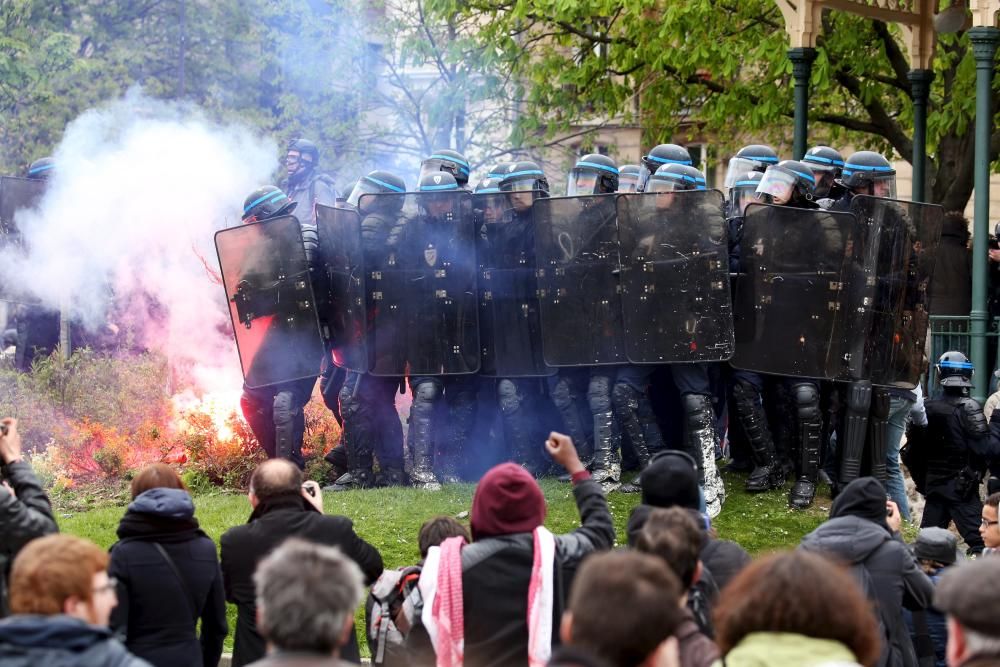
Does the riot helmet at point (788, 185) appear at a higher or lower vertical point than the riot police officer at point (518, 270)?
higher

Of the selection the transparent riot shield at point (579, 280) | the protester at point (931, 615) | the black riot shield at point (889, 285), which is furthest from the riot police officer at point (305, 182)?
the protester at point (931, 615)

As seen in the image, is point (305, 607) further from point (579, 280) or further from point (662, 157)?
point (662, 157)

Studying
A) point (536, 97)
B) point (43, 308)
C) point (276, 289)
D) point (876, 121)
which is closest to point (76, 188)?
point (43, 308)

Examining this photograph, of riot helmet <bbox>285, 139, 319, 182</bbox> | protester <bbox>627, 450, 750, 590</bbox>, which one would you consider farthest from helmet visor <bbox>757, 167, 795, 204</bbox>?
Result: protester <bbox>627, 450, 750, 590</bbox>

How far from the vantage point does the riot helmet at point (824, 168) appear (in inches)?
385

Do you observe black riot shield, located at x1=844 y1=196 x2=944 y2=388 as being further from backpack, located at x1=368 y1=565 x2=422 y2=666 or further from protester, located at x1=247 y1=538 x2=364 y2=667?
protester, located at x1=247 y1=538 x2=364 y2=667

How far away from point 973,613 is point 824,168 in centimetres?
695

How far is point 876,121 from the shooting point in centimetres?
1789

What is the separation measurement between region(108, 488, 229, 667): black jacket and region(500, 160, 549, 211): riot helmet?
4471 millimetres

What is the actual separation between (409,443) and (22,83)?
552 inches

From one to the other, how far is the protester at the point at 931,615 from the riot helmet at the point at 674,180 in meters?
3.15

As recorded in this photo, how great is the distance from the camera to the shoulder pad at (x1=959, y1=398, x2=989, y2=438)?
910 cm

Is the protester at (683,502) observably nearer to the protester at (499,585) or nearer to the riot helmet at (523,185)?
the protester at (499,585)

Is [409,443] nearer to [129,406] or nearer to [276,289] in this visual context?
[276,289]
